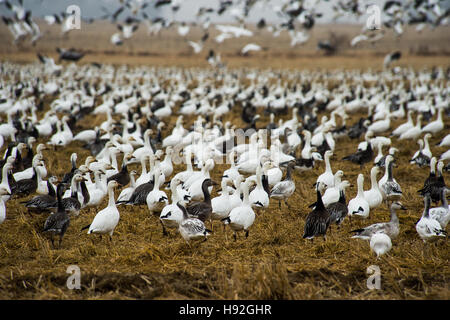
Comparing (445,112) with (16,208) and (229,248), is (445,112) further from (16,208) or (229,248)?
(16,208)

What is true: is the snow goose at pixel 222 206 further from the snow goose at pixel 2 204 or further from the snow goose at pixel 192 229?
the snow goose at pixel 2 204

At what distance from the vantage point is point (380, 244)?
5.20 meters

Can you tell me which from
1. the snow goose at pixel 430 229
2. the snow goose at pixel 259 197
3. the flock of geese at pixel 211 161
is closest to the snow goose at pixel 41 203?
the flock of geese at pixel 211 161

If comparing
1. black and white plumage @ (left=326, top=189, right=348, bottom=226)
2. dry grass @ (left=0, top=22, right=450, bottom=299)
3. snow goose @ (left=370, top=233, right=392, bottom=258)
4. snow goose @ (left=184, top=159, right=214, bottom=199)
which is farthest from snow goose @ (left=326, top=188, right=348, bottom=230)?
snow goose @ (left=184, top=159, right=214, bottom=199)

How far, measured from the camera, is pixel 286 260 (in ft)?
17.8

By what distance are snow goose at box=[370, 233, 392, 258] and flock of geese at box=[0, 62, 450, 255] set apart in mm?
22

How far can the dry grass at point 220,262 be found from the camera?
439 centimetres

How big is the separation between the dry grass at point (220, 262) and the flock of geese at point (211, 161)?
0.22 m

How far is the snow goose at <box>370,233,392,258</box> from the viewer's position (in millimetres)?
5176

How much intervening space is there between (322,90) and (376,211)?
1569 centimetres

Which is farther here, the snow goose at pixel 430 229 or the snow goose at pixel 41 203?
the snow goose at pixel 41 203

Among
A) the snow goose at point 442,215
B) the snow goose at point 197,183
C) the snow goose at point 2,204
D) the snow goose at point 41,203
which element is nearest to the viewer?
the snow goose at point 442,215

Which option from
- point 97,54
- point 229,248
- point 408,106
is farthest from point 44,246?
point 97,54

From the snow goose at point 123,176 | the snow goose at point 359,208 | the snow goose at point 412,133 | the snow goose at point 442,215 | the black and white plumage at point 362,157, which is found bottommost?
the snow goose at point 412,133
